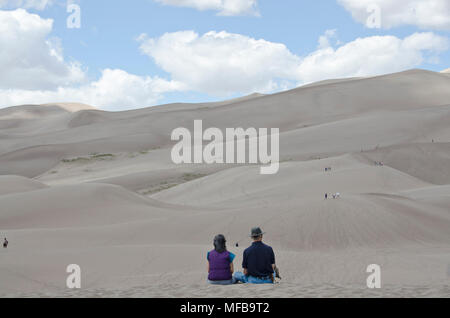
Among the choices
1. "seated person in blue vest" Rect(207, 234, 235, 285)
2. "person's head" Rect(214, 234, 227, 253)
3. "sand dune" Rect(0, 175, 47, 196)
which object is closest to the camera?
"person's head" Rect(214, 234, 227, 253)

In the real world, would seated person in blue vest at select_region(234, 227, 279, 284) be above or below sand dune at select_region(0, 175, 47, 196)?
below

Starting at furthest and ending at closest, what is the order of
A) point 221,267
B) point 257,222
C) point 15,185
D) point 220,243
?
point 15,185 < point 257,222 < point 221,267 < point 220,243

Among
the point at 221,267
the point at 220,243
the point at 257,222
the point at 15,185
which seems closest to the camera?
the point at 220,243

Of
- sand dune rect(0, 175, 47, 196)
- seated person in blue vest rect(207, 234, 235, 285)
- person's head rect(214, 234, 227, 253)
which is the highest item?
sand dune rect(0, 175, 47, 196)

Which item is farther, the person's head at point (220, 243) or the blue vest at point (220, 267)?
the blue vest at point (220, 267)

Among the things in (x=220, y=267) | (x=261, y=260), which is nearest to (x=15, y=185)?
(x=220, y=267)

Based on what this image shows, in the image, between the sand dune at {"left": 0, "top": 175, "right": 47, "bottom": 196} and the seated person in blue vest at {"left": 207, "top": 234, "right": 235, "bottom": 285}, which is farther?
the sand dune at {"left": 0, "top": 175, "right": 47, "bottom": 196}

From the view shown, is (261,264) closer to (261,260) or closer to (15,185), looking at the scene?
(261,260)

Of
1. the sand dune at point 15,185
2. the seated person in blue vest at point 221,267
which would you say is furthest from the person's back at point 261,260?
the sand dune at point 15,185

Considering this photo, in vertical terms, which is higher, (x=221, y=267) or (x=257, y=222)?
(x=257, y=222)

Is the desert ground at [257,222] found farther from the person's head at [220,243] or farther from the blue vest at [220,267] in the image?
the person's head at [220,243]

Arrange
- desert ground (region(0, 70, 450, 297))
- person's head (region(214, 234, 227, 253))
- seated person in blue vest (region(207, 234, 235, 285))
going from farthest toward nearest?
desert ground (region(0, 70, 450, 297))
seated person in blue vest (region(207, 234, 235, 285))
person's head (region(214, 234, 227, 253))

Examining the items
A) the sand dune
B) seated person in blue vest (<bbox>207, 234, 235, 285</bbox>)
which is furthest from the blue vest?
the sand dune

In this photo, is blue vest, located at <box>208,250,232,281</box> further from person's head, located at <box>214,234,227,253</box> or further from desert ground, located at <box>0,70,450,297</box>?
desert ground, located at <box>0,70,450,297</box>
